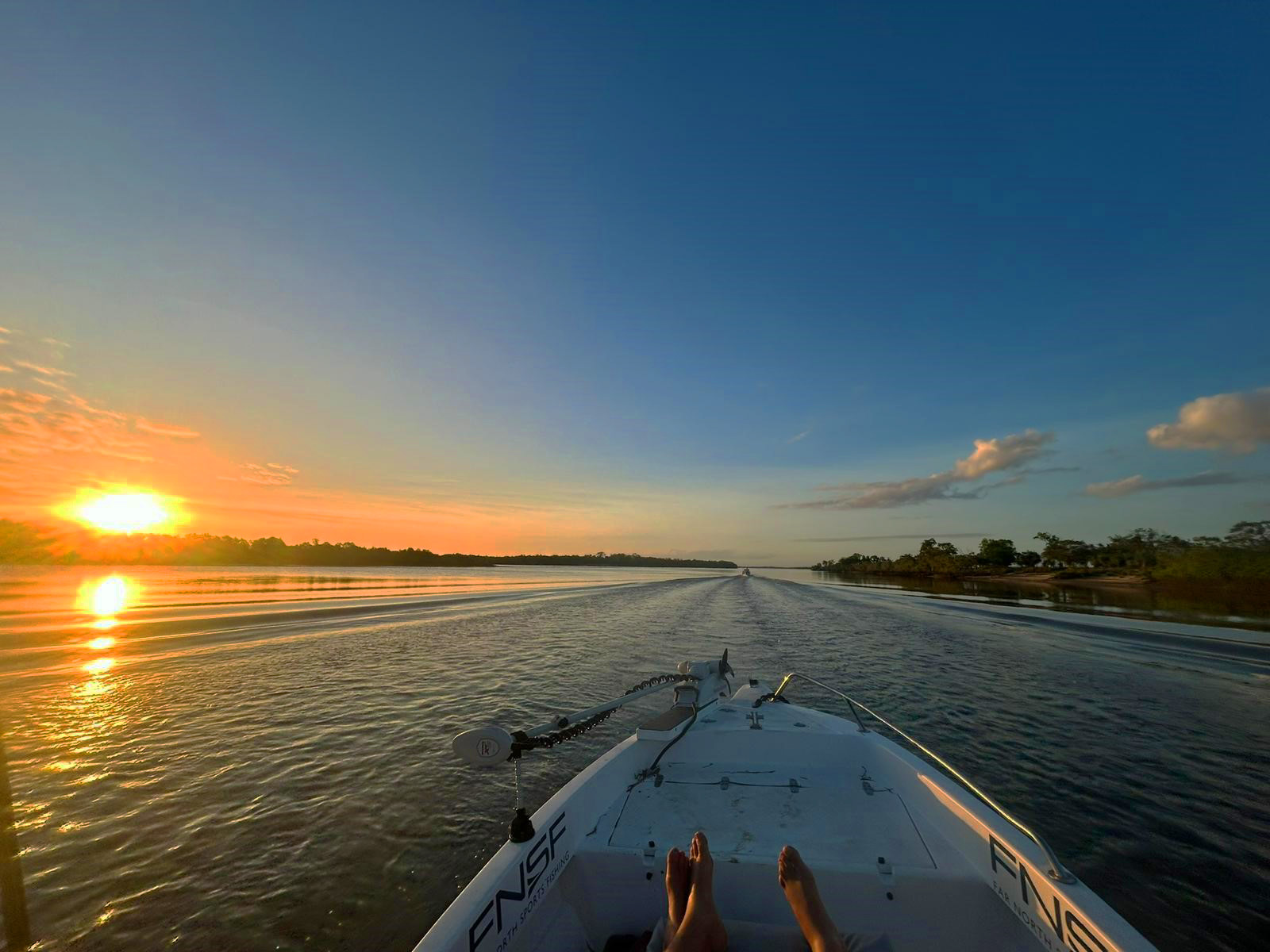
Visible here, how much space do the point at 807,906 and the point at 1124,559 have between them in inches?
4297

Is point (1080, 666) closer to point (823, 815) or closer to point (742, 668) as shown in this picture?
point (742, 668)

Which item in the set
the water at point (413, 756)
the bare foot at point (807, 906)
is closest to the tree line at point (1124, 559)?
the water at point (413, 756)

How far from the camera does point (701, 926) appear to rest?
2807 mm

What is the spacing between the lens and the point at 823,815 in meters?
4.27

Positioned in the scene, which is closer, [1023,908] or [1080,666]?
[1023,908]

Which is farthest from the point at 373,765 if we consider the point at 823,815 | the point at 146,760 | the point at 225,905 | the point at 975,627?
the point at 975,627

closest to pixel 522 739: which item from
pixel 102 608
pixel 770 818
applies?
pixel 770 818

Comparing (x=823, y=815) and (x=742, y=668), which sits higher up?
(x=823, y=815)

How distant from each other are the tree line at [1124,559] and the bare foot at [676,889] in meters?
78.8

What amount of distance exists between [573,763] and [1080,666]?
1629 centimetres

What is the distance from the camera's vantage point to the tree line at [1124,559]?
5616 cm

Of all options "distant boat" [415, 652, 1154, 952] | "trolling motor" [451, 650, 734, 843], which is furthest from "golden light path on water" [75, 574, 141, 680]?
"distant boat" [415, 652, 1154, 952]

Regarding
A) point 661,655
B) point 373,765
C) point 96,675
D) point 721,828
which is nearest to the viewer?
point 721,828

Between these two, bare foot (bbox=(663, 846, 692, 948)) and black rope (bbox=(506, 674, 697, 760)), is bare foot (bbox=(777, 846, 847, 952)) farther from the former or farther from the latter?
black rope (bbox=(506, 674, 697, 760))
